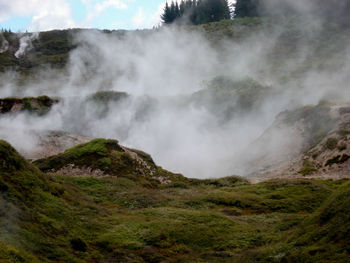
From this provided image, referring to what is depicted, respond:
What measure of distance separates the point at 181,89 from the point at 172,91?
241 centimetres

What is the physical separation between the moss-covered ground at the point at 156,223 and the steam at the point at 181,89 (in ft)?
47.5

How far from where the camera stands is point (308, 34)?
70625 mm

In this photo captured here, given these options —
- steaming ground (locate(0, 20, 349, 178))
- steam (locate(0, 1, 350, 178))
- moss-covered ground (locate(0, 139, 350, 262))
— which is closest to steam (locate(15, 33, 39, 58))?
steam (locate(0, 1, 350, 178))

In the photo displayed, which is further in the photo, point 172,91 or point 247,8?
point 247,8

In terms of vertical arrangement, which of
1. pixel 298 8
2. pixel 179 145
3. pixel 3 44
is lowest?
pixel 179 145

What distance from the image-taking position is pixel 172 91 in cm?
5912

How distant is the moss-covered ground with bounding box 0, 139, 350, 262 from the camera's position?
9086mm

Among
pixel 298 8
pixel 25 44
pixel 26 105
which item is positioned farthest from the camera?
pixel 298 8

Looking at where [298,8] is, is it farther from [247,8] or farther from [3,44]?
[3,44]

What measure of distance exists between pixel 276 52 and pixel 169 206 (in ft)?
191

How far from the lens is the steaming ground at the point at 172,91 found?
38594 mm

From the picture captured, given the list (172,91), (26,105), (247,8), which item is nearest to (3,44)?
(172,91)

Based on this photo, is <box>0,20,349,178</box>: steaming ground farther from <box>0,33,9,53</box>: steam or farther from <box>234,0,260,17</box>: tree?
<box>234,0,260,17</box>: tree

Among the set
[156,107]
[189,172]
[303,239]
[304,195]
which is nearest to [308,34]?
[156,107]
